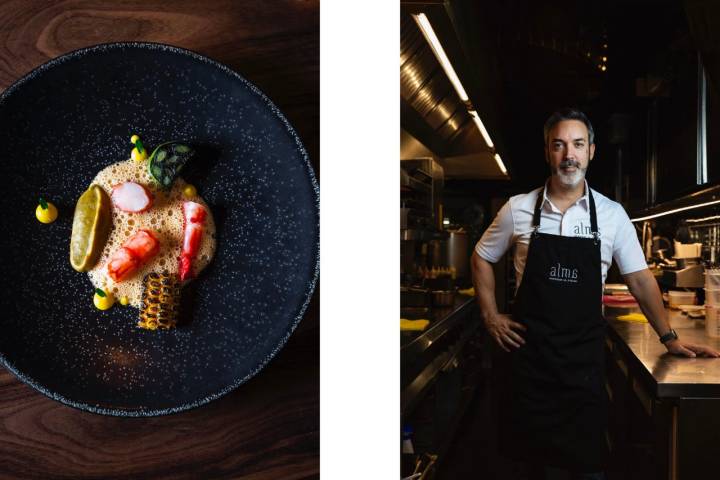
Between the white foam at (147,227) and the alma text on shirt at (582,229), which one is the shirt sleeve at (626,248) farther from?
the white foam at (147,227)

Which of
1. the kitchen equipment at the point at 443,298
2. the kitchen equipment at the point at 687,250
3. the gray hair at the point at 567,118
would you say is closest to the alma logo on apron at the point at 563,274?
the gray hair at the point at 567,118

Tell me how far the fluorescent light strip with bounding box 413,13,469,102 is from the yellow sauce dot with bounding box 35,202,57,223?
50cm

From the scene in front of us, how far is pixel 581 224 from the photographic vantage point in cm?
66

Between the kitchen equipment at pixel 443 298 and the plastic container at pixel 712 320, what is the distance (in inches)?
25.3

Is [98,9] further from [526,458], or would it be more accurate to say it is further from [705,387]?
[705,387]

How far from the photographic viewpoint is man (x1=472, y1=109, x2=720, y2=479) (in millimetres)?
647

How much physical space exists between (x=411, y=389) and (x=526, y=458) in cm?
45

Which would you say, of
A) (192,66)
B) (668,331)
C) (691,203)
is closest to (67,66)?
(192,66)

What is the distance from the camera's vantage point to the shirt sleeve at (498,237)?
2.15 feet

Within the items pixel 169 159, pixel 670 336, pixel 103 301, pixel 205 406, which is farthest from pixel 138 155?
pixel 670 336

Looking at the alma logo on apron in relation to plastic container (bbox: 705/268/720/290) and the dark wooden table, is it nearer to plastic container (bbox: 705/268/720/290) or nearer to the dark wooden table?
the dark wooden table

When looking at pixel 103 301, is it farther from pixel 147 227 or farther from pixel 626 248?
pixel 626 248

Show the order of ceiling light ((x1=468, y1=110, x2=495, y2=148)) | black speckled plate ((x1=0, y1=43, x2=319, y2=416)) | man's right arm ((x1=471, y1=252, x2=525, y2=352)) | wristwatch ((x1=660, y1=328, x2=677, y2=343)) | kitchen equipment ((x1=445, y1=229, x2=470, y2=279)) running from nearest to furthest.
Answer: black speckled plate ((x1=0, y1=43, x2=319, y2=416)), man's right arm ((x1=471, y1=252, x2=525, y2=352)), wristwatch ((x1=660, y1=328, x2=677, y2=343)), ceiling light ((x1=468, y1=110, x2=495, y2=148)), kitchen equipment ((x1=445, y1=229, x2=470, y2=279))

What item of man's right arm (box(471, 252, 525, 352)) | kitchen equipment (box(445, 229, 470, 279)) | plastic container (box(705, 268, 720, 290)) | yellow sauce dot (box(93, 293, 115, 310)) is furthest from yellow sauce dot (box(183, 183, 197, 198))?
plastic container (box(705, 268, 720, 290))
